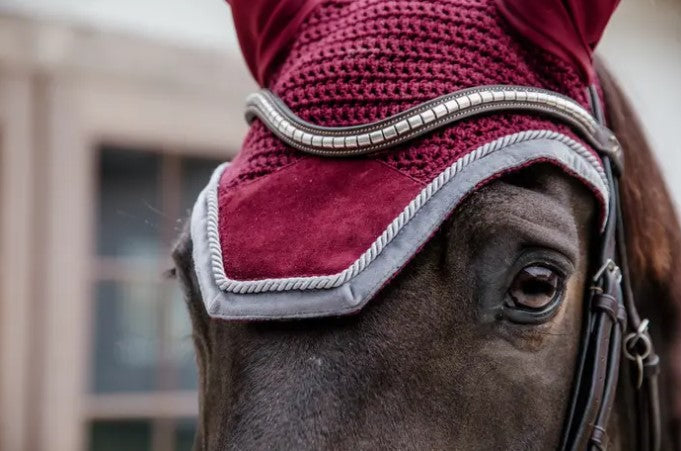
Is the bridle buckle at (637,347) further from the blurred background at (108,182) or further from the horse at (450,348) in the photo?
the blurred background at (108,182)

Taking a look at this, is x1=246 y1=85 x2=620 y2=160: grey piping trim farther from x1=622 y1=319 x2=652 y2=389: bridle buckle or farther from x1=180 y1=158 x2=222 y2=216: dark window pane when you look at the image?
x1=180 y1=158 x2=222 y2=216: dark window pane

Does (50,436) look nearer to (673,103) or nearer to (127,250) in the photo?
(127,250)

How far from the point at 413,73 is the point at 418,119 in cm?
9

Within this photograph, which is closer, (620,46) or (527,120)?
(527,120)

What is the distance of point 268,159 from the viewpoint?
59.7 inches

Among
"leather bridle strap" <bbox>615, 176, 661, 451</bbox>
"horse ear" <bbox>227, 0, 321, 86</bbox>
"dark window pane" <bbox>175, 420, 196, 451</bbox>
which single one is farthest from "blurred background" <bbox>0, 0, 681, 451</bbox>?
"leather bridle strap" <bbox>615, 176, 661, 451</bbox>

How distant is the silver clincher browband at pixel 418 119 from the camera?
1402mm

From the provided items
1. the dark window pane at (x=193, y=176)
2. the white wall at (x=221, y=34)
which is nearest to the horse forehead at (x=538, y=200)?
the white wall at (x=221, y=34)

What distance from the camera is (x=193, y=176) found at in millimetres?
5434

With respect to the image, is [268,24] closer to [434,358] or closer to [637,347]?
[434,358]

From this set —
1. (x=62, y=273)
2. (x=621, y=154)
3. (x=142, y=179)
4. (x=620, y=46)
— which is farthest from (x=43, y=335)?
(x=621, y=154)

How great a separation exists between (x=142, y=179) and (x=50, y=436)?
1.45 metres

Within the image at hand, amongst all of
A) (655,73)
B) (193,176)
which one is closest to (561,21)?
(655,73)

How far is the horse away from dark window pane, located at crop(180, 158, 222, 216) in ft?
12.8
